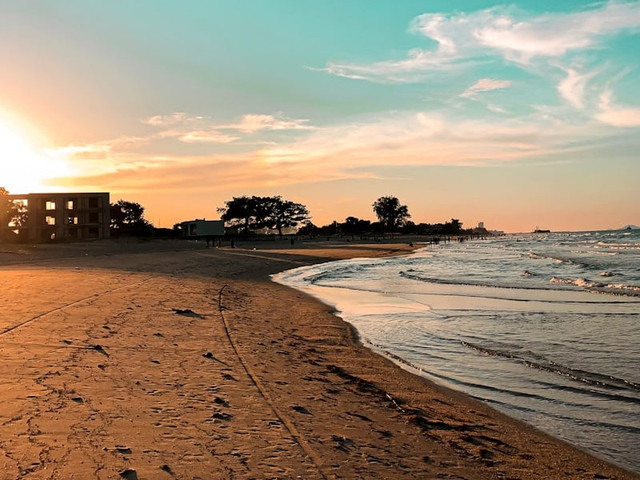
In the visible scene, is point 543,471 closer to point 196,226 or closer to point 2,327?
point 2,327

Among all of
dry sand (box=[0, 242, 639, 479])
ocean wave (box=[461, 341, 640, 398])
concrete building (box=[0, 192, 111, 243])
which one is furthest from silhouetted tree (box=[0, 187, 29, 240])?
ocean wave (box=[461, 341, 640, 398])

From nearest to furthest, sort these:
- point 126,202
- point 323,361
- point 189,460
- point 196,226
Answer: point 189,460 < point 323,361 < point 196,226 < point 126,202

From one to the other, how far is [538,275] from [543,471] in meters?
33.5

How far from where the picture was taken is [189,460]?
534 centimetres

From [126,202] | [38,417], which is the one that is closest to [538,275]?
[38,417]

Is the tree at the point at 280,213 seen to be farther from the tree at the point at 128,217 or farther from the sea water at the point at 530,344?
the sea water at the point at 530,344

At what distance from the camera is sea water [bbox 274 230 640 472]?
8148 millimetres

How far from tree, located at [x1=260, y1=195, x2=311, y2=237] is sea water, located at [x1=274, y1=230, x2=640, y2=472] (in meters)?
135

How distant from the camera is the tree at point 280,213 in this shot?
538 ft

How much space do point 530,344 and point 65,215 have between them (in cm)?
8889

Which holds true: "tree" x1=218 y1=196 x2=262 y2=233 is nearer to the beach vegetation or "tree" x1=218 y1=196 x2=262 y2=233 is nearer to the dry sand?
the beach vegetation

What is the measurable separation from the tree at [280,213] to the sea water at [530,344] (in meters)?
135

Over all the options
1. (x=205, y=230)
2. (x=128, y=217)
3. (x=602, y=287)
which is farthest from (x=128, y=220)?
(x=602, y=287)

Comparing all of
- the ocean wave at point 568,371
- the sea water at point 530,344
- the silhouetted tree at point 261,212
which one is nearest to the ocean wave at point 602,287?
the sea water at point 530,344
